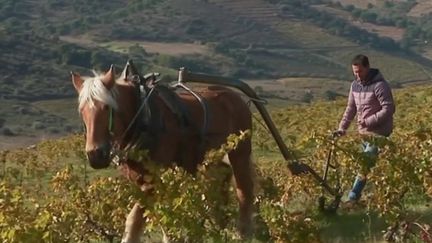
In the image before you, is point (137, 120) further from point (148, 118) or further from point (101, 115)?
point (101, 115)

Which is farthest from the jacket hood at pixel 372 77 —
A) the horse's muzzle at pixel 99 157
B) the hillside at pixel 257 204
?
the horse's muzzle at pixel 99 157

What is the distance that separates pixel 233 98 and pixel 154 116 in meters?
2.01

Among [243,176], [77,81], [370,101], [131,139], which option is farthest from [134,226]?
[370,101]

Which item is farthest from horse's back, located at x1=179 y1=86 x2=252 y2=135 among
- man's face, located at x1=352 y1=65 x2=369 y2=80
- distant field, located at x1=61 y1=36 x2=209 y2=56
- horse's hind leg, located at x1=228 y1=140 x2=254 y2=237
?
distant field, located at x1=61 y1=36 x2=209 y2=56

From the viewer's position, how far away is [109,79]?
757cm

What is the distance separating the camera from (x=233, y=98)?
9.97 m

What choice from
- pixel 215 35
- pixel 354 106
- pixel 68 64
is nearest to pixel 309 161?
pixel 354 106

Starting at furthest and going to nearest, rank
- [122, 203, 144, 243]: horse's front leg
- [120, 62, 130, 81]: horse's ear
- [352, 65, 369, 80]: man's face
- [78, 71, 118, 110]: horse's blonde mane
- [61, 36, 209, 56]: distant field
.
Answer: [61, 36, 209, 56]: distant field, [352, 65, 369, 80]: man's face, [120, 62, 130, 81]: horse's ear, [122, 203, 144, 243]: horse's front leg, [78, 71, 118, 110]: horse's blonde mane

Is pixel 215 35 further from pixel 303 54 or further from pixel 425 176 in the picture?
pixel 425 176

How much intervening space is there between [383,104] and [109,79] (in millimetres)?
3555

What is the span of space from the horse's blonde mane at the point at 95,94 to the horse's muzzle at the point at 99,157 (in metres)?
0.36

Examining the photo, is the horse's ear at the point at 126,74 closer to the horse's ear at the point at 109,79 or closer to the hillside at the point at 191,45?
the horse's ear at the point at 109,79

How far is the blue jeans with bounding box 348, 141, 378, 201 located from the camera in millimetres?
7789

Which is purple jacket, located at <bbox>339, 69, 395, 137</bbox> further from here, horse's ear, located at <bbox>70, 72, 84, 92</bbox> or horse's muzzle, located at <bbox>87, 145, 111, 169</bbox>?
horse's muzzle, located at <bbox>87, 145, 111, 169</bbox>
